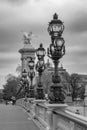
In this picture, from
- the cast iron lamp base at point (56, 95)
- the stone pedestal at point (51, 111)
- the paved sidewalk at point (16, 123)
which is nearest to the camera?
the stone pedestal at point (51, 111)

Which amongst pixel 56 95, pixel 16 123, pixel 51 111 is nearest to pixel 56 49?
pixel 56 95

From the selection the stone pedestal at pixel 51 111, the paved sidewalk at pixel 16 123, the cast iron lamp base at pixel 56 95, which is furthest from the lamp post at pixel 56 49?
the paved sidewalk at pixel 16 123

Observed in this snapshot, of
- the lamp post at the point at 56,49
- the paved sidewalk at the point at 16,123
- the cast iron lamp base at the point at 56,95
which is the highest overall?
the lamp post at the point at 56,49

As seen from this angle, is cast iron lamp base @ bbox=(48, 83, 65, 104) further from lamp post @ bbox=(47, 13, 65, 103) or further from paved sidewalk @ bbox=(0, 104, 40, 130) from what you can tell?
paved sidewalk @ bbox=(0, 104, 40, 130)

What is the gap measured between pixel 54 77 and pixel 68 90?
93944 millimetres

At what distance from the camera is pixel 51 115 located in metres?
14.9

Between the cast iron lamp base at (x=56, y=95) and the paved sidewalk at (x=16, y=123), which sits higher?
the cast iron lamp base at (x=56, y=95)

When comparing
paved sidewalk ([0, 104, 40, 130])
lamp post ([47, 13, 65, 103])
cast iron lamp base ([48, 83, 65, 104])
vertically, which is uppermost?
lamp post ([47, 13, 65, 103])

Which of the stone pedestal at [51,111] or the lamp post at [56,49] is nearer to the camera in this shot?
the stone pedestal at [51,111]

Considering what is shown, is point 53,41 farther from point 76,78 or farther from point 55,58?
point 76,78

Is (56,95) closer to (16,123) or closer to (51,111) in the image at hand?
(51,111)

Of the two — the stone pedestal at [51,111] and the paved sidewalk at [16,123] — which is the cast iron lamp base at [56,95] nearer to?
the stone pedestal at [51,111]

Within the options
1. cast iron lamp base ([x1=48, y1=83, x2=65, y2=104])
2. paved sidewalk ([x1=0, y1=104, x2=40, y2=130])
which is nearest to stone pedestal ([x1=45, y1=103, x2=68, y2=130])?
cast iron lamp base ([x1=48, y1=83, x2=65, y2=104])

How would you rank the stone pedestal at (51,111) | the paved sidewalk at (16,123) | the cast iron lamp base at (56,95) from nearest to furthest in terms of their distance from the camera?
the stone pedestal at (51,111) < the cast iron lamp base at (56,95) < the paved sidewalk at (16,123)
